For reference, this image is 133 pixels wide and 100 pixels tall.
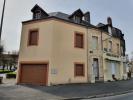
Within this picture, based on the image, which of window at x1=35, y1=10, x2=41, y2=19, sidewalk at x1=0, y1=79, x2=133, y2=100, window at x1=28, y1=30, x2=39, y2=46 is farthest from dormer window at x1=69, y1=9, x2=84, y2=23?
sidewalk at x1=0, y1=79, x2=133, y2=100

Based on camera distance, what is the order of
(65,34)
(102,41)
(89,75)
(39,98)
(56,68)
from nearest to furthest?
(39,98), (56,68), (65,34), (89,75), (102,41)

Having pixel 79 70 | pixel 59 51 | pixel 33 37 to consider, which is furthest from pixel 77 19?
pixel 79 70

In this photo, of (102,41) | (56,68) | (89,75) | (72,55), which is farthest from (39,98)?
(102,41)

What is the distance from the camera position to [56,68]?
20297 mm

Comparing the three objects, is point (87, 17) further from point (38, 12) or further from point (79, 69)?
point (79, 69)

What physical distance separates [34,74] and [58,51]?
3825mm

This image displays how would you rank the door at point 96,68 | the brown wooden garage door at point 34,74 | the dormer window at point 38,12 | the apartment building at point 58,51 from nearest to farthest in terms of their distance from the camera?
the brown wooden garage door at point 34,74 → the apartment building at point 58,51 → the dormer window at point 38,12 → the door at point 96,68

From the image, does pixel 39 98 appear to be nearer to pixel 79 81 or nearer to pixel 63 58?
pixel 63 58

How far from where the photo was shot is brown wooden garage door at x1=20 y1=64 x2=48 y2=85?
66.2ft

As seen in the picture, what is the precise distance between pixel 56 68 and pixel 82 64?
4.12m

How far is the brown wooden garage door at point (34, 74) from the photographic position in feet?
66.2

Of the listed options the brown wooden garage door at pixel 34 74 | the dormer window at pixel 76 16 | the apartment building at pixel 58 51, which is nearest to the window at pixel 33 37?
the apartment building at pixel 58 51

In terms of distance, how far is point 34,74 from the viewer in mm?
20891

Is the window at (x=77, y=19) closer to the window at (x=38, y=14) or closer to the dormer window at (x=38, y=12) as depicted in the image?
the dormer window at (x=38, y=12)
